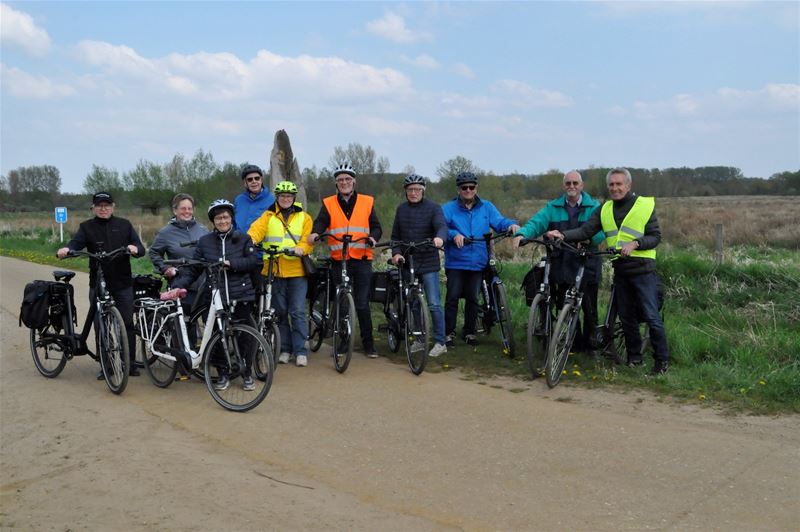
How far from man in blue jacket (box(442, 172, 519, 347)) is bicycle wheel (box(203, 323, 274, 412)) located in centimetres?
289

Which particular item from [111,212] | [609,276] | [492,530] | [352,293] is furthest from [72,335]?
[609,276]

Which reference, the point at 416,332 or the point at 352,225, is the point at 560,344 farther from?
the point at 352,225

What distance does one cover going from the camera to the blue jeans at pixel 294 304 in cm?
865

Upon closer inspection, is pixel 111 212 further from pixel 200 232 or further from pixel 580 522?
pixel 580 522

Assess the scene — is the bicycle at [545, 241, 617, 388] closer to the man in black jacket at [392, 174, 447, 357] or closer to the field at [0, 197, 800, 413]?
the field at [0, 197, 800, 413]

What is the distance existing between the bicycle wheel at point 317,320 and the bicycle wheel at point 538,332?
2578mm

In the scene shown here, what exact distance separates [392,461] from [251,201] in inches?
182

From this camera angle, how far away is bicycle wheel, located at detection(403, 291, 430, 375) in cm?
805

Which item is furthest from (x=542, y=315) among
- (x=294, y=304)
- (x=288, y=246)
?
(x=288, y=246)

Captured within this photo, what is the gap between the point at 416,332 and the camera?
8.21 metres

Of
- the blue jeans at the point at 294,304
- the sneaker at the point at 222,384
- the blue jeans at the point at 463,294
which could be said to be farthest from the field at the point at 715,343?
the sneaker at the point at 222,384

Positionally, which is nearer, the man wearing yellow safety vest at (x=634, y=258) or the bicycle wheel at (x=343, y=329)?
the man wearing yellow safety vest at (x=634, y=258)

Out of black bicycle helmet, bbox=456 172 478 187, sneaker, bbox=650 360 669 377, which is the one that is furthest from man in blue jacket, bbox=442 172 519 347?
sneaker, bbox=650 360 669 377

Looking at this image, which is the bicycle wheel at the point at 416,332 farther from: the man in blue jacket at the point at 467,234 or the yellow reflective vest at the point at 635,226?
the yellow reflective vest at the point at 635,226
